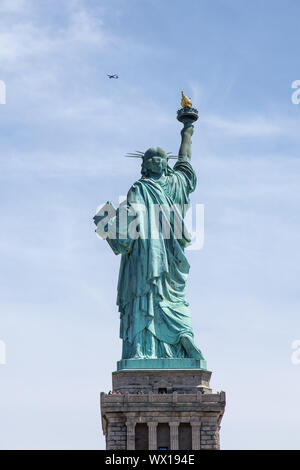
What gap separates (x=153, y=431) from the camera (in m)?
43.8

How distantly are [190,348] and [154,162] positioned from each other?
787 cm

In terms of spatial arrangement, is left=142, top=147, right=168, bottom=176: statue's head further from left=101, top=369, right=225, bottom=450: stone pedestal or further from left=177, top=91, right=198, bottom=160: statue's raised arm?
left=101, top=369, right=225, bottom=450: stone pedestal

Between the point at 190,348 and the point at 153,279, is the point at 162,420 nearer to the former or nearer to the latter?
the point at 190,348

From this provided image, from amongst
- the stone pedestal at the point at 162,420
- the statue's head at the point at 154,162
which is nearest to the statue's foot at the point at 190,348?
the stone pedestal at the point at 162,420

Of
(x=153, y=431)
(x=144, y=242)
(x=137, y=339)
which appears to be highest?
(x=144, y=242)

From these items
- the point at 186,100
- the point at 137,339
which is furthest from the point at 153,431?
the point at 186,100

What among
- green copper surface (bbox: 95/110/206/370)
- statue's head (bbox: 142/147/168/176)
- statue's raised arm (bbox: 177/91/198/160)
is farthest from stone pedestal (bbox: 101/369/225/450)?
statue's raised arm (bbox: 177/91/198/160)

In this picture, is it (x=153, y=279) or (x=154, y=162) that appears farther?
(x=154, y=162)

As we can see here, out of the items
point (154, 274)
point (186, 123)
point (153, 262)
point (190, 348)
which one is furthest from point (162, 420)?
point (186, 123)

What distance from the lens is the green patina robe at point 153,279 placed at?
46.0 meters

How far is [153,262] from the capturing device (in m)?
47.0
